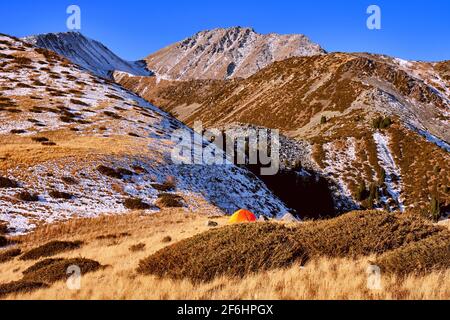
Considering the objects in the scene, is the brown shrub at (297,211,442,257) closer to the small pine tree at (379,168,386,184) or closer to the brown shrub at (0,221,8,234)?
the brown shrub at (0,221,8,234)

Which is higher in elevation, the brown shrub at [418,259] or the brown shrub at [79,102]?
the brown shrub at [79,102]

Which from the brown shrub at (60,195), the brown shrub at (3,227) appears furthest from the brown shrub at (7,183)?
the brown shrub at (3,227)

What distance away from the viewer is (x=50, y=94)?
206 ft

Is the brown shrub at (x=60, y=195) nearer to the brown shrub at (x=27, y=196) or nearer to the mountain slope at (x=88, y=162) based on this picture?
the mountain slope at (x=88, y=162)

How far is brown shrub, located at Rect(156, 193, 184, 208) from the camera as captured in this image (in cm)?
3456

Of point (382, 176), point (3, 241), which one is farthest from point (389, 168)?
point (3, 241)

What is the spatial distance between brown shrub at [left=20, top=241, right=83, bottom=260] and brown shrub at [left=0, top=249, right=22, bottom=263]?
2.41 ft

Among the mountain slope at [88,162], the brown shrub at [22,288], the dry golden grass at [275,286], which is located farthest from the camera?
the mountain slope at [88,162]

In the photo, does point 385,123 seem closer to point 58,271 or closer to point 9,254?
point 9,254

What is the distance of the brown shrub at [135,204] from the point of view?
32281 mm

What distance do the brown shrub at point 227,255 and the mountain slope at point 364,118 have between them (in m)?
62.4

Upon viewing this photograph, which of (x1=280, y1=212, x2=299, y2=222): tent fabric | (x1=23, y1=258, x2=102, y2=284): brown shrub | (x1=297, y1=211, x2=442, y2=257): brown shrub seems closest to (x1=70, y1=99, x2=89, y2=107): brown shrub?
(x1=280, y1=212, x2=299, y2=222): tent fabric
